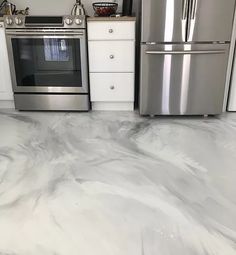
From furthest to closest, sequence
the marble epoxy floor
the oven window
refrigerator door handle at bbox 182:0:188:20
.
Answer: the oven window, refrigerator door handle at bbox 182:0:188:20, the marble epoxy floor

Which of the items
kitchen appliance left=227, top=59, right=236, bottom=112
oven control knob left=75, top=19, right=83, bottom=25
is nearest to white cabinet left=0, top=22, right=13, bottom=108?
oven control knob left=75, top=19, right=83, bottom=25

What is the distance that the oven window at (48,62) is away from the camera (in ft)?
9.53

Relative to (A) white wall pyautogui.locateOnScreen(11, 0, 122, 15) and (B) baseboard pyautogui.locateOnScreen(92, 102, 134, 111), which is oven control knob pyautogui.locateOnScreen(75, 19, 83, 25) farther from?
(B) baseboard pyautogui.locateOnScreen(92, 102, 134, 111)

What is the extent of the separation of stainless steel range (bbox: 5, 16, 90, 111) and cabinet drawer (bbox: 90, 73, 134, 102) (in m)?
0.09

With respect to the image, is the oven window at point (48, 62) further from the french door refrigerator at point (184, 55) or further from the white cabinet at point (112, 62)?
the french door refrigerator at point (184, 55)

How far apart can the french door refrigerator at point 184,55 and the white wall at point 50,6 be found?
926 mm

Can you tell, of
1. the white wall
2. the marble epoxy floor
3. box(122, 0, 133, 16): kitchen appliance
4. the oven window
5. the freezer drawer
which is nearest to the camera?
the marble epoxy floor

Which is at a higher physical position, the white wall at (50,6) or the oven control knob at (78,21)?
the white wall at (50,6)

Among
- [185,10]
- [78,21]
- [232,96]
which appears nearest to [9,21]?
[78,21]

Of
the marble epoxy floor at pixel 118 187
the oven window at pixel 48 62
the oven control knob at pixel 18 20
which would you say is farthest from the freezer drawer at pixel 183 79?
the oven control knob at pixel 18 20

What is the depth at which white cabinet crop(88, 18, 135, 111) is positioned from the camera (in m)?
2.82

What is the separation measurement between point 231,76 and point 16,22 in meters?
2.10

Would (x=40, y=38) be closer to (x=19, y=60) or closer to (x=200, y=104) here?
(x=19, y=60)

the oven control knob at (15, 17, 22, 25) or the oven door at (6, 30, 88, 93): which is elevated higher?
the oven control knob at (15, 17, 22, 25)
